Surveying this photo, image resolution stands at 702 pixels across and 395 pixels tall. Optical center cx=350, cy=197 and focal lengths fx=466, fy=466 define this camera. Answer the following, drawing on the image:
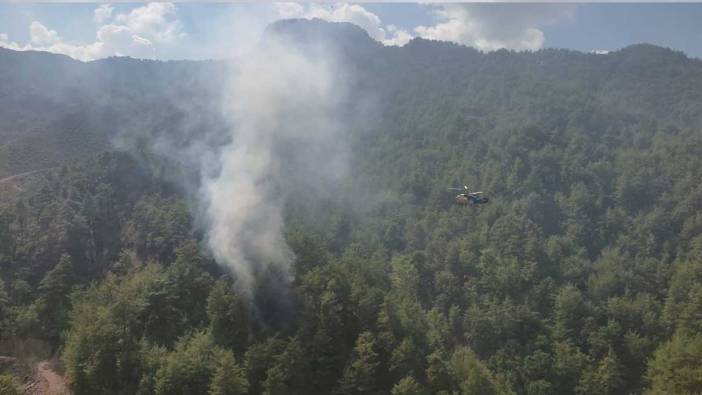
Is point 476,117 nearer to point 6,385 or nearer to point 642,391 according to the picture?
point 642,391

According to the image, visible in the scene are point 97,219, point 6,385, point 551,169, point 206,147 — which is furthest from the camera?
point 551,169

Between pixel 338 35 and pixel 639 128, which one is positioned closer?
pixel 639 128

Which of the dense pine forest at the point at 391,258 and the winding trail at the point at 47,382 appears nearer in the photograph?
the winding trail at the point at 47,382

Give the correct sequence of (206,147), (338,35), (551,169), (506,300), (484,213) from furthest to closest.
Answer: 1. (338,35)
2. (551,169)
3. (206,147)
4. (484,213)
5. (506,300)

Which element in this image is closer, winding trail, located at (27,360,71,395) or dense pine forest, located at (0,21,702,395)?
winding trail, located at (27,360,71,395)

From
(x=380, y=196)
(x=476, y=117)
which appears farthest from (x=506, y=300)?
(x=476, y=117)

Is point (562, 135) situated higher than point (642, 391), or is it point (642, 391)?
point (562, 135)

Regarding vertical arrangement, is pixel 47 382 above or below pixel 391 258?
below

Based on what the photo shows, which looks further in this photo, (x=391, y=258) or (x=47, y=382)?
(x=391, y=258)
